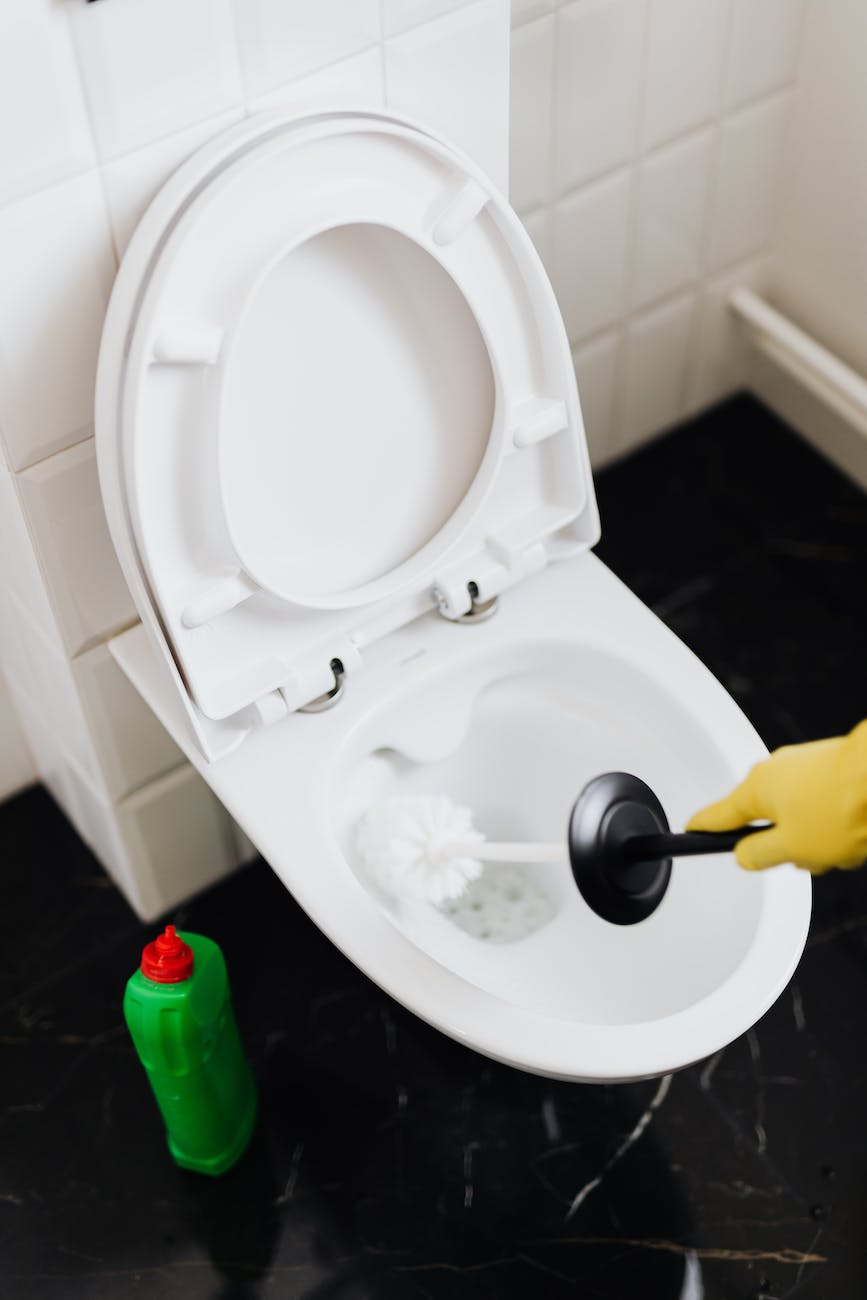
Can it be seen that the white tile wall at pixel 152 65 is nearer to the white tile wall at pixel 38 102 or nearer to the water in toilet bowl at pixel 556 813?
the white tile wall at pixel 38 102

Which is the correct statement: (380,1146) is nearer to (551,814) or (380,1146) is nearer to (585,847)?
(551,814)

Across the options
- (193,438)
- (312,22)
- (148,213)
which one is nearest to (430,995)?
(193,438)

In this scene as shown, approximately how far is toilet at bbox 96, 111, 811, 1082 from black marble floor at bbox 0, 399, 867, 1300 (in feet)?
0.75

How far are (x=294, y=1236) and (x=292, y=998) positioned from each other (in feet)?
0.74

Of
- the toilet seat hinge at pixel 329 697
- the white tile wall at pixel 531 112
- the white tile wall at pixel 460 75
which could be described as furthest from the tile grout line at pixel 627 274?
the toilet seat hinge at pixel 329 697

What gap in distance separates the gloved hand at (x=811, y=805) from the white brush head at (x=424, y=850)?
10.9 inches

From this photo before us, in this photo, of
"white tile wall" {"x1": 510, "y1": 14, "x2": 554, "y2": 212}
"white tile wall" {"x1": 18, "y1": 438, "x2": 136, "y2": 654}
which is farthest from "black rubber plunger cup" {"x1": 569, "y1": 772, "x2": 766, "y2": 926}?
"white tile wall" {"x1": 510, "y1": 14, "x2": 554, "y2": 212}

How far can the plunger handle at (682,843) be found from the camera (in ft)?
2.54

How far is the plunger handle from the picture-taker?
773 millimetres

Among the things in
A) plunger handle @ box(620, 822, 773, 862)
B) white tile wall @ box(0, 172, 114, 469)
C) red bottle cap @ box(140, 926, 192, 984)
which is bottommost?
red bottle cap @ box(140, 926, 192, 984)

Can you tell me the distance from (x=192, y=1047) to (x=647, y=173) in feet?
3.13

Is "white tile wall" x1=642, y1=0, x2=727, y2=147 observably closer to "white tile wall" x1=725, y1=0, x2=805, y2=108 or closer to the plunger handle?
"white tile wall" x1=725, y1=0, x2=805, y2=108

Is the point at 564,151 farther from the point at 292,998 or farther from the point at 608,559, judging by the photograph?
the point at 292,998

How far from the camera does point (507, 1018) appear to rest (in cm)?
95
